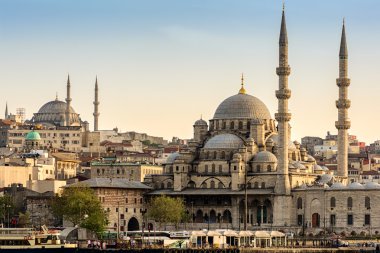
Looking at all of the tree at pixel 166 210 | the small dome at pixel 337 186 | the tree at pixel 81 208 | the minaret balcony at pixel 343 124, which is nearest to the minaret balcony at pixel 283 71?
the minaret balcony at pixel 343 124

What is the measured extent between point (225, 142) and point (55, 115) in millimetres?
61116

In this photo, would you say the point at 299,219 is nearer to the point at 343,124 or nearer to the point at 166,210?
the point at 343,124

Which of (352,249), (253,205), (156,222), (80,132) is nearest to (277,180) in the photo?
(253,205)

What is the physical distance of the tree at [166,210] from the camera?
9019cm

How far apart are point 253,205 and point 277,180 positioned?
2840 mm

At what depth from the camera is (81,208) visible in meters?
86.8

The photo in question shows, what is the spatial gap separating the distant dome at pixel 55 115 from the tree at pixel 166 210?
62.0 metres

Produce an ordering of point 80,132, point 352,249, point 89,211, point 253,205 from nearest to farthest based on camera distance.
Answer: point 352,249, point 89,211, point 253,205, point 80,132

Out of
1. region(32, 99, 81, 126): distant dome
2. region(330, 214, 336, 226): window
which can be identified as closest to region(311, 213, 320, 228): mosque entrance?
region(330, 214, 336, 226): window

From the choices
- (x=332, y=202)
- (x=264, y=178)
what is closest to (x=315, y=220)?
(x=332, y=202)

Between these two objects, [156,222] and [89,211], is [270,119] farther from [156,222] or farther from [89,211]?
[89,211]

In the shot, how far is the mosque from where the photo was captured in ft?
294

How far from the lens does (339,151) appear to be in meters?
97.4

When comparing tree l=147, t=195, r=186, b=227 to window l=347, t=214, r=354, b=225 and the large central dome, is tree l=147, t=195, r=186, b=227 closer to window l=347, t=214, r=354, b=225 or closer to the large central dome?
the large central dome
